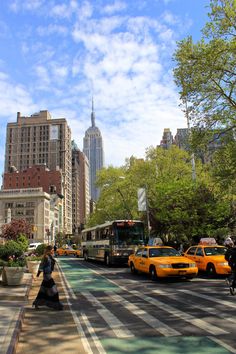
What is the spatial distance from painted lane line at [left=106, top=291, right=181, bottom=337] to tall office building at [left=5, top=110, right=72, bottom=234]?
16148cm

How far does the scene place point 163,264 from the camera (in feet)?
53.5

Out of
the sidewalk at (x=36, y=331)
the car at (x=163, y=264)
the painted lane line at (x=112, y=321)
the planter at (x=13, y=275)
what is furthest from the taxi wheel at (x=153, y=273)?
the sidewalk at (x=36, y=331)

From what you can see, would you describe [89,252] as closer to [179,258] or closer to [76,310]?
[179,258]

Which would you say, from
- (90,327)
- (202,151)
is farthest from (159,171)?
(90,327)

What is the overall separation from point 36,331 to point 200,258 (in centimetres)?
1303

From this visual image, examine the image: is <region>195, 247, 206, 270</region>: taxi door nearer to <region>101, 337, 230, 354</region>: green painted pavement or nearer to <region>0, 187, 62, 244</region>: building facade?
<region>101, 337, 230, 354</region>: green painted pavement

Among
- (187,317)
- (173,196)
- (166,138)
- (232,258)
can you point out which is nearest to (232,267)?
(232,258)

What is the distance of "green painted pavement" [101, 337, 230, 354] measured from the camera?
20.0 feet

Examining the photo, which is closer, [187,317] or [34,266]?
[187,317]

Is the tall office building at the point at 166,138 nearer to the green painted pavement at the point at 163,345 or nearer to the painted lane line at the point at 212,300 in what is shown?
the painted lane line at the point at 212,300

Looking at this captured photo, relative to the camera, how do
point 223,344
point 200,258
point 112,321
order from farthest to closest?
point 200,258 → point 112,321 → point 223,344

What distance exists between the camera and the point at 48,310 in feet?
33.3

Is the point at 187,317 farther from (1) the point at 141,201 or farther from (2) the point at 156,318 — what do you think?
(1) the point at 141,201

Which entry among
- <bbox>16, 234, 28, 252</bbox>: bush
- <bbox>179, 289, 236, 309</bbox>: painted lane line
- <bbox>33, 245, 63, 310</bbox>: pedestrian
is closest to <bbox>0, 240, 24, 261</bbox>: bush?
<bbox>33, 245, 63, 310</bbox>: pedestrian
